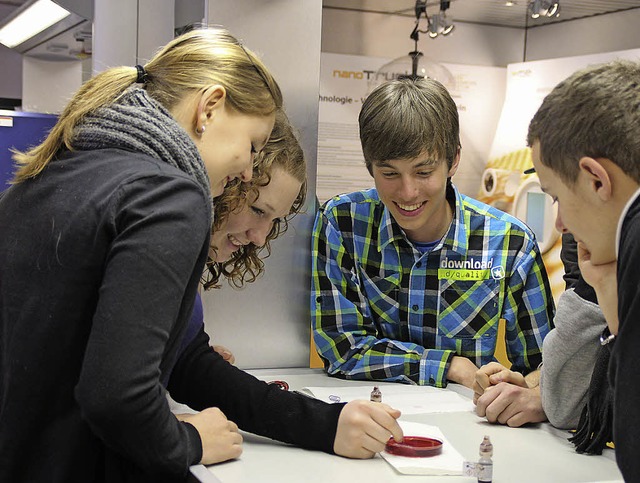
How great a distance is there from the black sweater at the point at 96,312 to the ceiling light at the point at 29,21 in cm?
202

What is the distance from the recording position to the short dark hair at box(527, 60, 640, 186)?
1.12m

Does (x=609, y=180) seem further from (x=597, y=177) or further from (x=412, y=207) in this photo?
(x=412, y=207)

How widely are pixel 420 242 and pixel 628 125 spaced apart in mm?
1239

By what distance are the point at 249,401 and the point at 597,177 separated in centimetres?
84

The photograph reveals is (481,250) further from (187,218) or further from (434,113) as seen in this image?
(187,218)

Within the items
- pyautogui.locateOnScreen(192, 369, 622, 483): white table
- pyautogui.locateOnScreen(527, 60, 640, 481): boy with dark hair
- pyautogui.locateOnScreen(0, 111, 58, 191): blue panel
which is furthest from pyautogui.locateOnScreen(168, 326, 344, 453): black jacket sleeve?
pyautogui.locateOnScreen(0, 111, 58, 191): blue panel

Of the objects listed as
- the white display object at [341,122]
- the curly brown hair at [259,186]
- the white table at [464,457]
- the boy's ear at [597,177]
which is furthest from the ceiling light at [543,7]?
the boy's ear at [597,177]

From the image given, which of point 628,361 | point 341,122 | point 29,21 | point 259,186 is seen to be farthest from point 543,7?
point 628,361

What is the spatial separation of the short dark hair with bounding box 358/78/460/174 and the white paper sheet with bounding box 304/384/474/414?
0.59 metres

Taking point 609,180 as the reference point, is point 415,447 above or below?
below

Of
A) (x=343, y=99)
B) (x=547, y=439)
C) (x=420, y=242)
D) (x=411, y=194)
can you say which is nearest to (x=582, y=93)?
(x=547, y=439)

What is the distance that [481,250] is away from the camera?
2299mm

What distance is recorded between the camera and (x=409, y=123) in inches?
87.5

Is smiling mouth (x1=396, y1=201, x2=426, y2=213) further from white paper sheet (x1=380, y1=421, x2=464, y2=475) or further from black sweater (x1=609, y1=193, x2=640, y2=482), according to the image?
black sweater (x1=609, y1=193, x2=640, y2=482)
